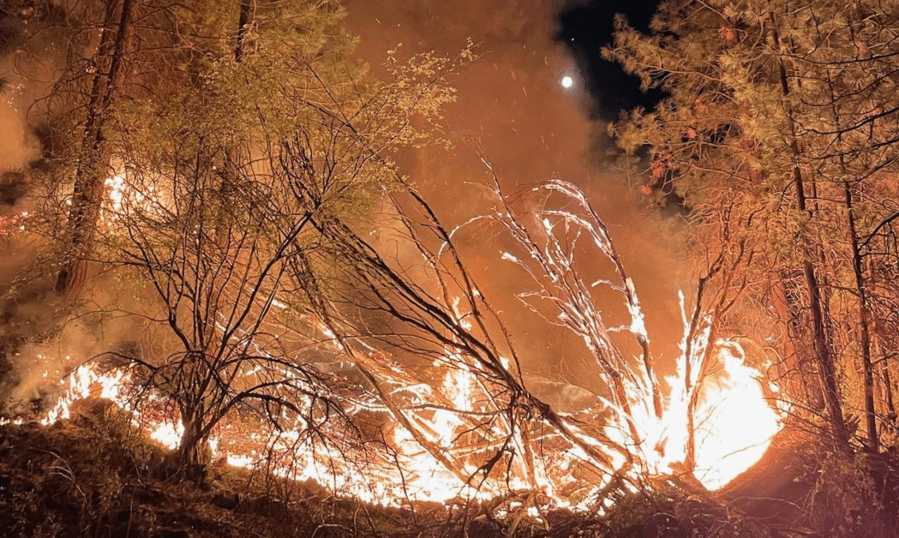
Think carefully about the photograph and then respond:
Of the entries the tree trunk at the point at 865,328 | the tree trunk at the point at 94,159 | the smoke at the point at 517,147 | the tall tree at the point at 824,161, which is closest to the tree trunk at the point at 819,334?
the tall tree at the point at 824,161

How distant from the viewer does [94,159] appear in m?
6.51

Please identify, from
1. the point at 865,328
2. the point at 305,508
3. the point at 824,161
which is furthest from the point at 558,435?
the point at 824,161

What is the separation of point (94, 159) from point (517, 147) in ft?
37.6

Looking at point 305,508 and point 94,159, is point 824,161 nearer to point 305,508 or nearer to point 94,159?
point 305,508

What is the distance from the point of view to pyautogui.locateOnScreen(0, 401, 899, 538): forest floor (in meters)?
4.53

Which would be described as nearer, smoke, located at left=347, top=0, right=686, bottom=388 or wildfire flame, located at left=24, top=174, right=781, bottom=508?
wildfire flame, located at left=24, top=174, right=781, bottom=508

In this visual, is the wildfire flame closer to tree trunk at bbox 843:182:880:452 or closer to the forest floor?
the forest floor

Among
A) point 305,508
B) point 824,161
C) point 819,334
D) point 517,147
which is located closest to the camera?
point 305,508

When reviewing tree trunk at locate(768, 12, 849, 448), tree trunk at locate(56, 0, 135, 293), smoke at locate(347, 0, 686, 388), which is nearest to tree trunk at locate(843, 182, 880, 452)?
tree trunk at locate(768, 12, 849, 448)

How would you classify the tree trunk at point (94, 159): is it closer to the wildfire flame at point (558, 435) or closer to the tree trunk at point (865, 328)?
the wildfire flame at point (558, 435)

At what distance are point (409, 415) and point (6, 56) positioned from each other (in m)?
8.23

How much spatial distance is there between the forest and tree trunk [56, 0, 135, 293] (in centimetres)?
4

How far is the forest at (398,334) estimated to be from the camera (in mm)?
4859

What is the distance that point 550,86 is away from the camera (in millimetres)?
16562
